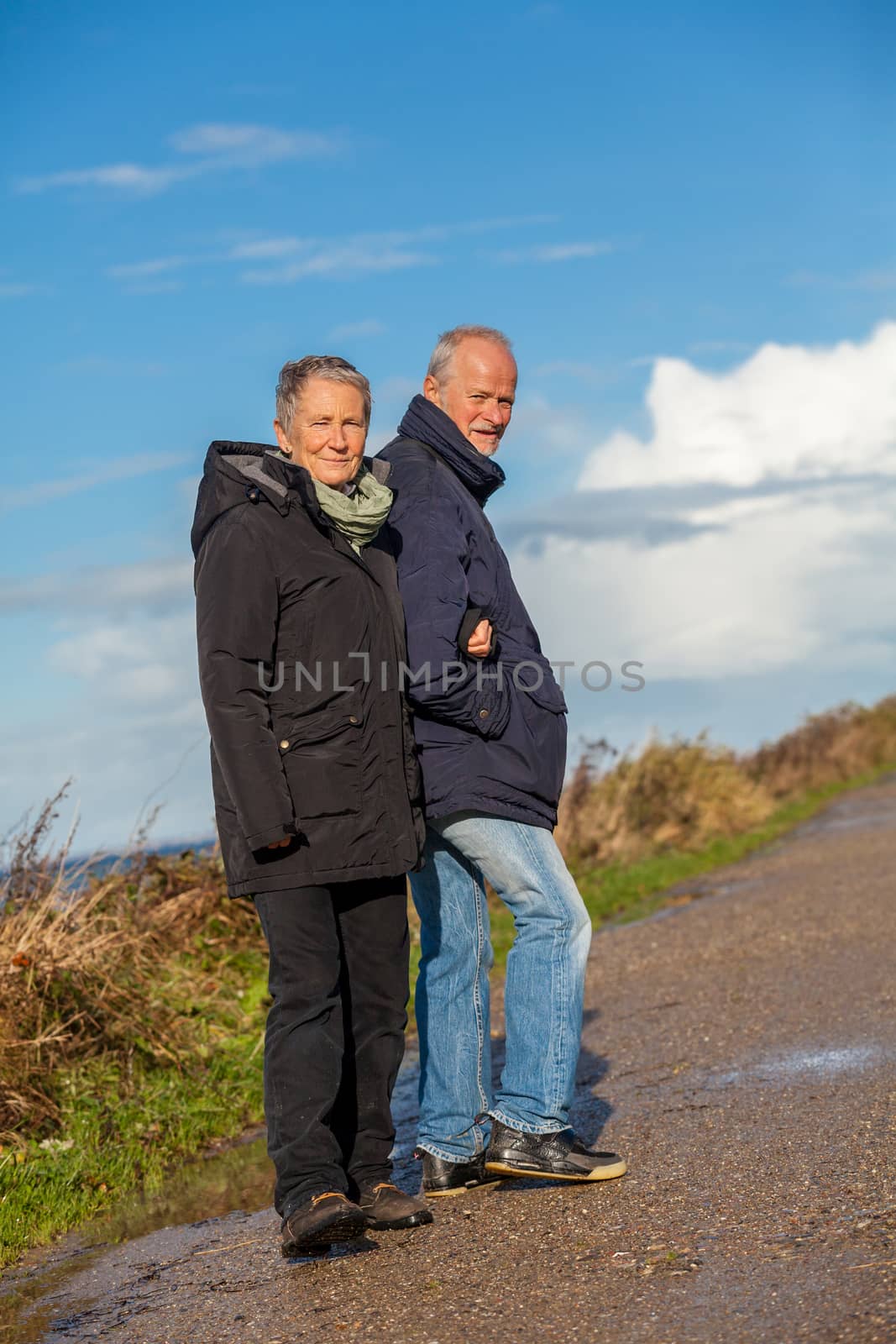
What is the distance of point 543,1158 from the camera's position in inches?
173

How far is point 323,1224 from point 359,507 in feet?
6.54

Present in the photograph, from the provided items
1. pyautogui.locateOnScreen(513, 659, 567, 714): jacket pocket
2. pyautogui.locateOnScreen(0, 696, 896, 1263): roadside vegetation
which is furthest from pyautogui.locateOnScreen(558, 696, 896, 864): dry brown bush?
pyautogui.locateOnScreen(513, 659, 567, 714): jacket pocket

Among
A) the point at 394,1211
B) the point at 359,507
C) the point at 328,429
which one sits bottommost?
the point at 394,1211

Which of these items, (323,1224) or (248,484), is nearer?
(323,1224)

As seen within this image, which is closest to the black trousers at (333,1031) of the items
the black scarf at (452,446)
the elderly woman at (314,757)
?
the elderly woman at (314,757)

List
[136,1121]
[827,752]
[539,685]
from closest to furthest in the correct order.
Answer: [539,685] → [136,1121] → [827,752]

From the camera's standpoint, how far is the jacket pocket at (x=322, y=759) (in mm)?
4043

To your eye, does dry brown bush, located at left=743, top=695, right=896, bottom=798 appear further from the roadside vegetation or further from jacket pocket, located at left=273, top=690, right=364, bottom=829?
jacket pocket, located at left=273, top=690, right=364, bottom=829

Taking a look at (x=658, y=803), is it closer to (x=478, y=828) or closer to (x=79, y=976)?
(x=79, y=976)

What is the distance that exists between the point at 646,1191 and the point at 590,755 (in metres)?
12.8

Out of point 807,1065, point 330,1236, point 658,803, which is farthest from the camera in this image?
point 658,803

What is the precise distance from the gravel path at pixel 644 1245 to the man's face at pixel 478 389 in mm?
2438

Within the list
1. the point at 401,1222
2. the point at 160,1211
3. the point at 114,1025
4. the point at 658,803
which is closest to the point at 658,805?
the point at 658,803

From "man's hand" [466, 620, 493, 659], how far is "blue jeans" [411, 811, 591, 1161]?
1.64 ft
